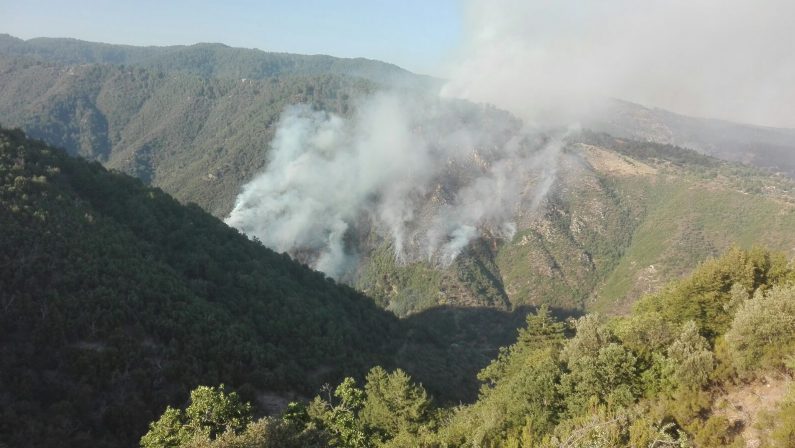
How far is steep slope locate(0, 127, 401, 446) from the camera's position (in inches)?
1702

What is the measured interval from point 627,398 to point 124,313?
162 feet

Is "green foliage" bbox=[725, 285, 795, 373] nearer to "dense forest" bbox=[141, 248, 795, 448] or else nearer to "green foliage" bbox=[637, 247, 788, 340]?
"dense forest" bbox=[141, 248, 795, 448]

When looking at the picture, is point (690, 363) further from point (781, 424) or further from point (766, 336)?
point (781, 424)

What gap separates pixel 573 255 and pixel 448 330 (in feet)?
192

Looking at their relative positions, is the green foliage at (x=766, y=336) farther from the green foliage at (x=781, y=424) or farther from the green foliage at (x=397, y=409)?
the green foliage at (x=397, y=409)

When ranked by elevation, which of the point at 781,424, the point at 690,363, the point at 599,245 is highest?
the point at 781,424

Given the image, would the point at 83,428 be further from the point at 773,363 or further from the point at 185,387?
the point at 773,363

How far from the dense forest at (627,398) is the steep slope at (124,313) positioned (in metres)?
18.6

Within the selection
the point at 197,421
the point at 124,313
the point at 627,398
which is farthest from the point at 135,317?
the point at 627,398

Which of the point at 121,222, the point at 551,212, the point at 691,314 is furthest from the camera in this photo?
the point at 551,212

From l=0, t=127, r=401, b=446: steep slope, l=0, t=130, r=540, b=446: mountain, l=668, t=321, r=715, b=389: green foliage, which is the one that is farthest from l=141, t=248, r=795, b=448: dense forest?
l=0, t=130, r=540, b=446: mountain

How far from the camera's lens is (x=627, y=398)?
2797cm

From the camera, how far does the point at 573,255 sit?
17400 centimetres

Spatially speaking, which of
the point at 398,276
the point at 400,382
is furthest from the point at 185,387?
the point at 398,276
